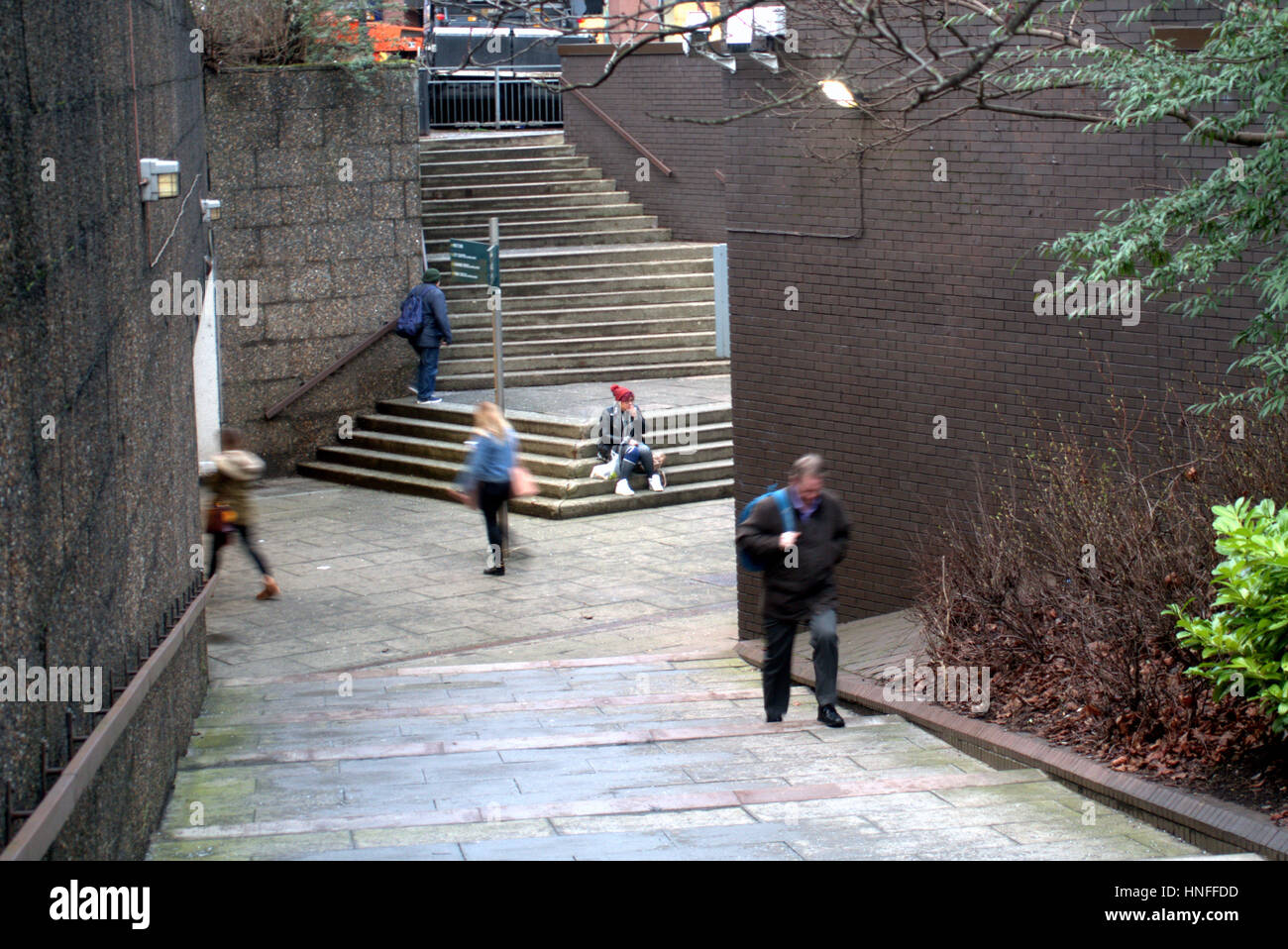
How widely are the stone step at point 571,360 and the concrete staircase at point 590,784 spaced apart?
424 inches

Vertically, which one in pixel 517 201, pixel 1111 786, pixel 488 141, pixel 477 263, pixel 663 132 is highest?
pixel 488 141

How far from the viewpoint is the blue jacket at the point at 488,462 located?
1390 cm

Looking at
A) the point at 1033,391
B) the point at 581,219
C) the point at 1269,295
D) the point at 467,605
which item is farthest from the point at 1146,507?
the point at 581,219

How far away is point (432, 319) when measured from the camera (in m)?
19.6

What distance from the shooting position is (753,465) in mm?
11773

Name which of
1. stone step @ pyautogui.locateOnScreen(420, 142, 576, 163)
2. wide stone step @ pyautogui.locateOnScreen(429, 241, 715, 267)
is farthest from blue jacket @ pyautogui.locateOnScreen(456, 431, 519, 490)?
stone step @ pyautogui.locateOnScreen(420, 142, 576, 163)

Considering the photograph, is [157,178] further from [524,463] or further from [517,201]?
[517,201]

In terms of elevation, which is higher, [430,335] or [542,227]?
[542,227]

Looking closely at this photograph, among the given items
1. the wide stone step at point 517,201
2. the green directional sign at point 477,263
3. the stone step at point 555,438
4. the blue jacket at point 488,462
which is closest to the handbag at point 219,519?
the blue jacket at point 488,462

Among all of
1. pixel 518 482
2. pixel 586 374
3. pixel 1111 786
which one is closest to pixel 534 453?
pixel 586 374

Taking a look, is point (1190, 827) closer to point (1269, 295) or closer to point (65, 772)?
point (1269, 295)

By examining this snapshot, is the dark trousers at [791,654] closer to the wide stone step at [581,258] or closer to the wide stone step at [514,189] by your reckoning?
the wide stone step at [581,258]

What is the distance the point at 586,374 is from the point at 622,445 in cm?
410

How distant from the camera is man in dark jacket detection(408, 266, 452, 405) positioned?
1956 centimetres
